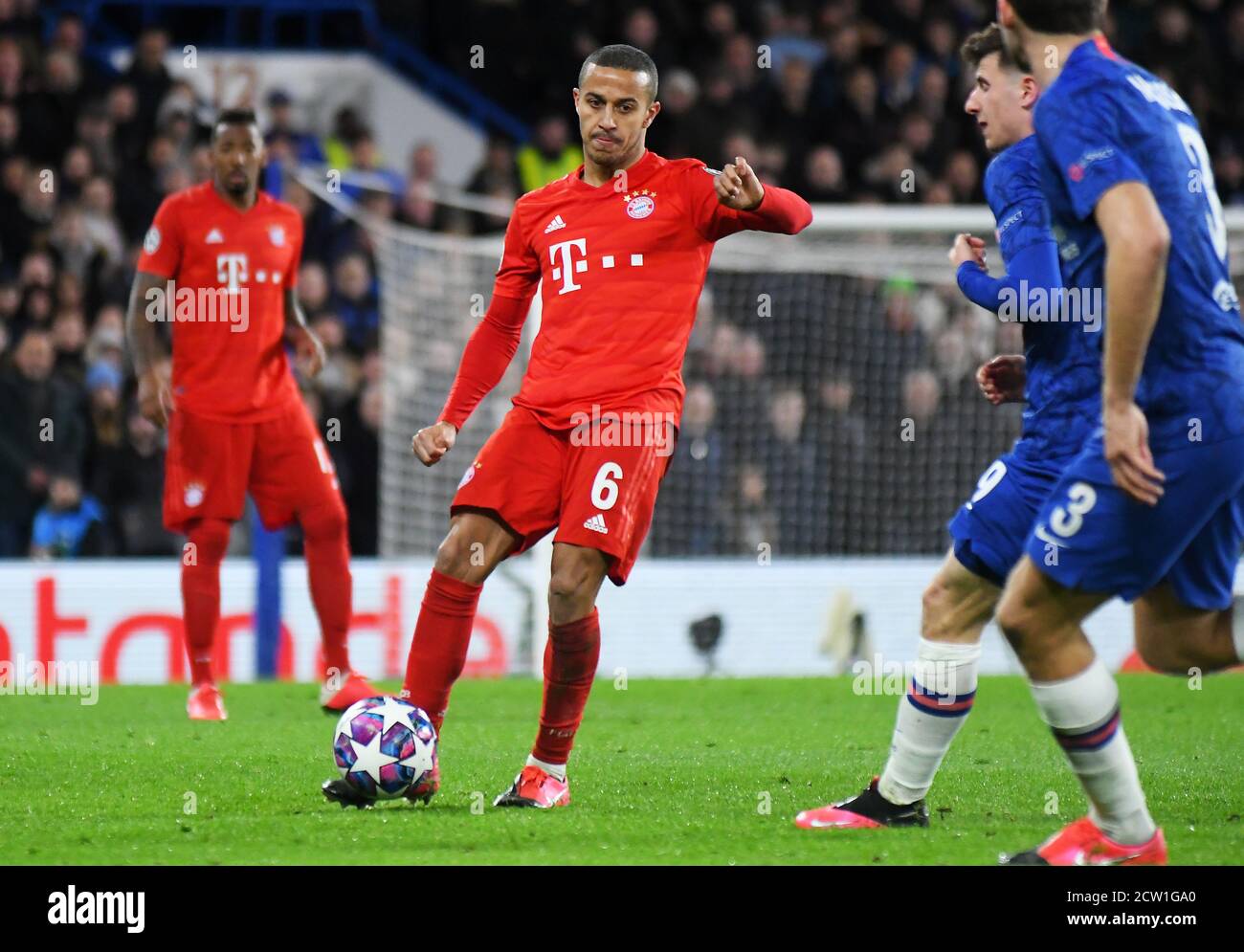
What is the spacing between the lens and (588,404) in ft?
18.2

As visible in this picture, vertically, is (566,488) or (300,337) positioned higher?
(300,337)

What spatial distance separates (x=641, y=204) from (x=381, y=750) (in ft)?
6.09

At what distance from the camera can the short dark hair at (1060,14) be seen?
13.5 ft

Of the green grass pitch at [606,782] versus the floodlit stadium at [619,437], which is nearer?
the floodlit stadium at [619,437]

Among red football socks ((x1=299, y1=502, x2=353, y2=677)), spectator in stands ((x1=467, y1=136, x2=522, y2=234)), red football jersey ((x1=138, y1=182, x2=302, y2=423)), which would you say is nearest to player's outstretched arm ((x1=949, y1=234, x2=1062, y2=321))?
red football socks ((x1=299, y1=502, x2=353, y2=677))

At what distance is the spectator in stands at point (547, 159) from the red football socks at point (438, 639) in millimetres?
8816

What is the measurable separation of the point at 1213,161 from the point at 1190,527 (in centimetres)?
1192

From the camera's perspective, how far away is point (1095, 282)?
13.9 ft

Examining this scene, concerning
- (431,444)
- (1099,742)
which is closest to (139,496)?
(431,444)

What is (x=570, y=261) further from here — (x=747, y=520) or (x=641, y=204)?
(x=747, y=520)

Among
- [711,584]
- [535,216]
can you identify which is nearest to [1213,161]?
[711,584]

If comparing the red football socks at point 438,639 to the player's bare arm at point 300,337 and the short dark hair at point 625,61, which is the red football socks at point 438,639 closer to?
the short dark hair at point 625,61

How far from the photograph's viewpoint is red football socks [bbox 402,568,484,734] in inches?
218

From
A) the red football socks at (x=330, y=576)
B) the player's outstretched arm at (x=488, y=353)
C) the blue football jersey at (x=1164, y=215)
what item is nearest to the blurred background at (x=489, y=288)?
the red football socks at (x=330, y=576)
